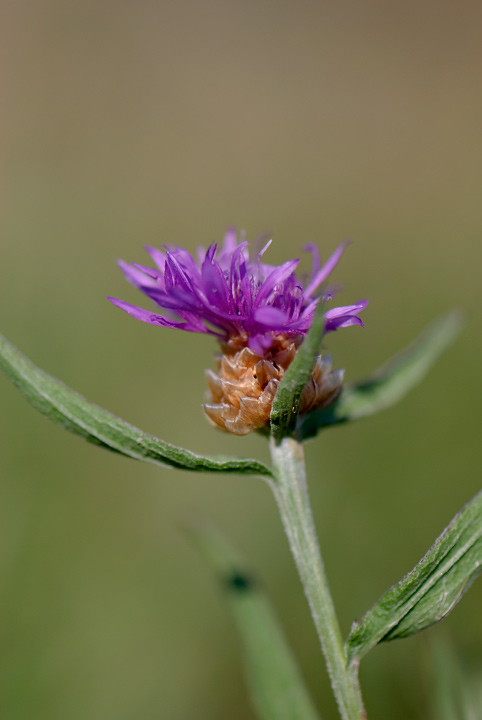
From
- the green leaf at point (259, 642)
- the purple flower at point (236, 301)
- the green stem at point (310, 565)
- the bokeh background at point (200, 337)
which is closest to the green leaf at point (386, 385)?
the green stem at point (310, 565)

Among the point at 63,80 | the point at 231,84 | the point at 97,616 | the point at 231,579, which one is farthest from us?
the point at 231,84

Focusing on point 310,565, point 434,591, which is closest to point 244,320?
point 310,565

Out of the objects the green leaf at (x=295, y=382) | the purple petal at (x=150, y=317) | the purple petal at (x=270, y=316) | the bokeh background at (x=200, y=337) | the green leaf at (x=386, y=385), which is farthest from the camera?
the bokeh background at (x=200, y=337)

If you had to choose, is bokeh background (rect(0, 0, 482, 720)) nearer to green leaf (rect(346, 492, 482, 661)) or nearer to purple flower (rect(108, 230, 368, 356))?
green leaf (rect(346, 492, 482, 661))

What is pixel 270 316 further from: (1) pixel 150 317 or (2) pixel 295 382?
(1) pixel 150 317

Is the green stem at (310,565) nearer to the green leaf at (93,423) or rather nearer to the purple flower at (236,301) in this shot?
the green leaf at (93,423)

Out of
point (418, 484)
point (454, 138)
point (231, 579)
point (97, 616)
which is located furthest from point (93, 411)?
point (454, 138)

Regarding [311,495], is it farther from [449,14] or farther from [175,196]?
[449,14]
